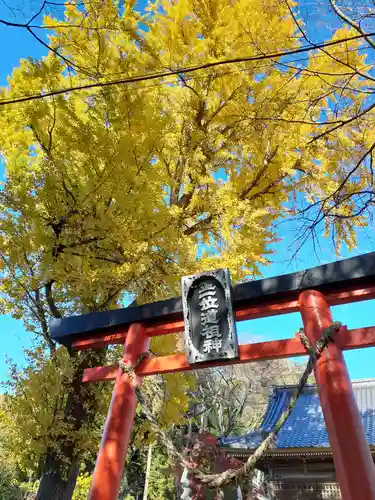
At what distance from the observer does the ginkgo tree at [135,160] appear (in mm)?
3861

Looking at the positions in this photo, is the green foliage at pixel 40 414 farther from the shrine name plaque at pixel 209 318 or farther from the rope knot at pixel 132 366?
the shrine name plaque at pixel 209 318

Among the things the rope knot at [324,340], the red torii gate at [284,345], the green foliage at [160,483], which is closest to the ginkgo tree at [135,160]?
the red torii gate at [284,345]

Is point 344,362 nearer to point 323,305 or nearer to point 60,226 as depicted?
point 323,305

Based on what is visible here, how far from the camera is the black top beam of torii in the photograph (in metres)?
3.05

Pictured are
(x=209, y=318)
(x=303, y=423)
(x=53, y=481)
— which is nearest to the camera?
(x=209, y=318)

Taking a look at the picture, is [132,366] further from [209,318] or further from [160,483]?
[160,483]

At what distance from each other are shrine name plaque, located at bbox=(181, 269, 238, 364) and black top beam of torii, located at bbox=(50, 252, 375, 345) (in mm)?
145

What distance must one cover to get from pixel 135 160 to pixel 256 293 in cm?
194

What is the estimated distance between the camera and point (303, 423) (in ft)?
30.9

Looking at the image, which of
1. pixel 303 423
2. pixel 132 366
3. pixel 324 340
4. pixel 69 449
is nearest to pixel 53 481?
pixel 69 449

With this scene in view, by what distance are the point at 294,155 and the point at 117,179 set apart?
296 cm

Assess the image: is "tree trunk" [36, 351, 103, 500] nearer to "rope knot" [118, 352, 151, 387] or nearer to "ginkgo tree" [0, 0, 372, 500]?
"ginkgo tree" [0, 0, 372, 500]

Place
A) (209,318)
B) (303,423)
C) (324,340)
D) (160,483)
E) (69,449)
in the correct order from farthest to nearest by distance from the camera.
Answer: (160,483) → (303,423) → (69,449) → (209,318) → (324,340)

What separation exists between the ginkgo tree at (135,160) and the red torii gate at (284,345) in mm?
514
